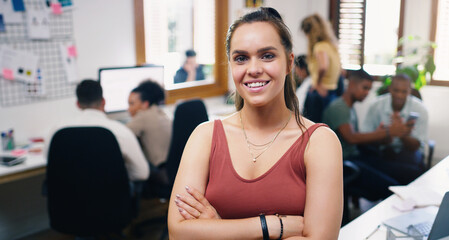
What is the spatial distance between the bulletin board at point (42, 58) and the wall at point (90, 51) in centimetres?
6

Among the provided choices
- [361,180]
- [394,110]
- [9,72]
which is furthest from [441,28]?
[9,72]

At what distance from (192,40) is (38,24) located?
5.89 feet

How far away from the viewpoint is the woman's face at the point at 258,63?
127 cm

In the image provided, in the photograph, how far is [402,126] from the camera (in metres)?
3.14

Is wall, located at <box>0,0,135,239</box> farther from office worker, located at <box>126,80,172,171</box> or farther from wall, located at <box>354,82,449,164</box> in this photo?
wall, located at <box>354,82,449,164</box>

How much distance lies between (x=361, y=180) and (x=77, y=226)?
176cm

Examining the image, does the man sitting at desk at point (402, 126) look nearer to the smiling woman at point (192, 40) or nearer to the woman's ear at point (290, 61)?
the smiling woman at point (192, 40)

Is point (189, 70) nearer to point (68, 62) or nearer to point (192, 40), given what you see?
point (192, 40)

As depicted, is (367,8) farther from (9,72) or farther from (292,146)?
(292,146)

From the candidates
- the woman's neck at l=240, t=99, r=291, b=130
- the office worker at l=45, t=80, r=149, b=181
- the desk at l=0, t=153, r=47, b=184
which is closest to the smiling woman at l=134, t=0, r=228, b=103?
the office worker at l=45, t=80, r=149, b=181

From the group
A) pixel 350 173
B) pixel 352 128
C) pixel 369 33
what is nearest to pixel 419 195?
pixel 350 173

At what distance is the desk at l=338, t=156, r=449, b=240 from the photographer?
1601 mm

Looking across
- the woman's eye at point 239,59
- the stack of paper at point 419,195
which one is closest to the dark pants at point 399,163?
the stack of paper at point 419,195

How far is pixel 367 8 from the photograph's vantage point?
4996 mm
